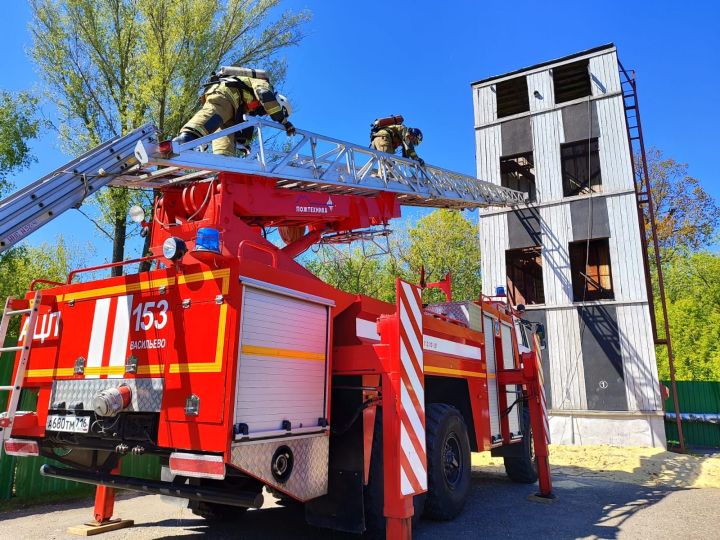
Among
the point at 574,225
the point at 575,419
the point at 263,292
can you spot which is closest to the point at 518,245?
the point at 574,225

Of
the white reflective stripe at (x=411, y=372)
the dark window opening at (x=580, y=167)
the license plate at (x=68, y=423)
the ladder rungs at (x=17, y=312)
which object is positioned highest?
the dark window opening at (x=580, y=167)

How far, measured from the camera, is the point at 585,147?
1803 cm

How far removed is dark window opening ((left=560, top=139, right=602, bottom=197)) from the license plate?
16.5 metres

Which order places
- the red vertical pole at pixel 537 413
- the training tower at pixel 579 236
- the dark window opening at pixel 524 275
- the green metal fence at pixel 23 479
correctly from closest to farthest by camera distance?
the red vertical pole at pixel 537 413 → the green metal fence at pixel 23 479 → the training tower at pixel 579 236 → the dark window opening at pixel 524 275

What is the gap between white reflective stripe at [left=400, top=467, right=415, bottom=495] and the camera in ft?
13.4

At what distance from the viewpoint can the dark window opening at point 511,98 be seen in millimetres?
19297

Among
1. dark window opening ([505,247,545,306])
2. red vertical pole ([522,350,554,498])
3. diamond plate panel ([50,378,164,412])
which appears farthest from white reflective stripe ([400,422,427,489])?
dark window opening ([505,247,545,306])

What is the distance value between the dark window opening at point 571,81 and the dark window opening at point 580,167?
6.17 feet

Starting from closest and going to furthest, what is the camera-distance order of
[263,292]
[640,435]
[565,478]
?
[263,292], [565,478], [640,435]

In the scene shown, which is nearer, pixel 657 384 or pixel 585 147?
pixel 657 384

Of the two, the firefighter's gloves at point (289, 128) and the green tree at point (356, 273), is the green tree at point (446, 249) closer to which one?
the green tree at point (356, 273)

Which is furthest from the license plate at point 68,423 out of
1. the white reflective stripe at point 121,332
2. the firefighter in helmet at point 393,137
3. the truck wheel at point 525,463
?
the firefighter in helmet at point 393,137

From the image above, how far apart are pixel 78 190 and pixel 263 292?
78.4 inches

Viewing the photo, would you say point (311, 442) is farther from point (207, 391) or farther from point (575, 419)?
point (575, 419)
